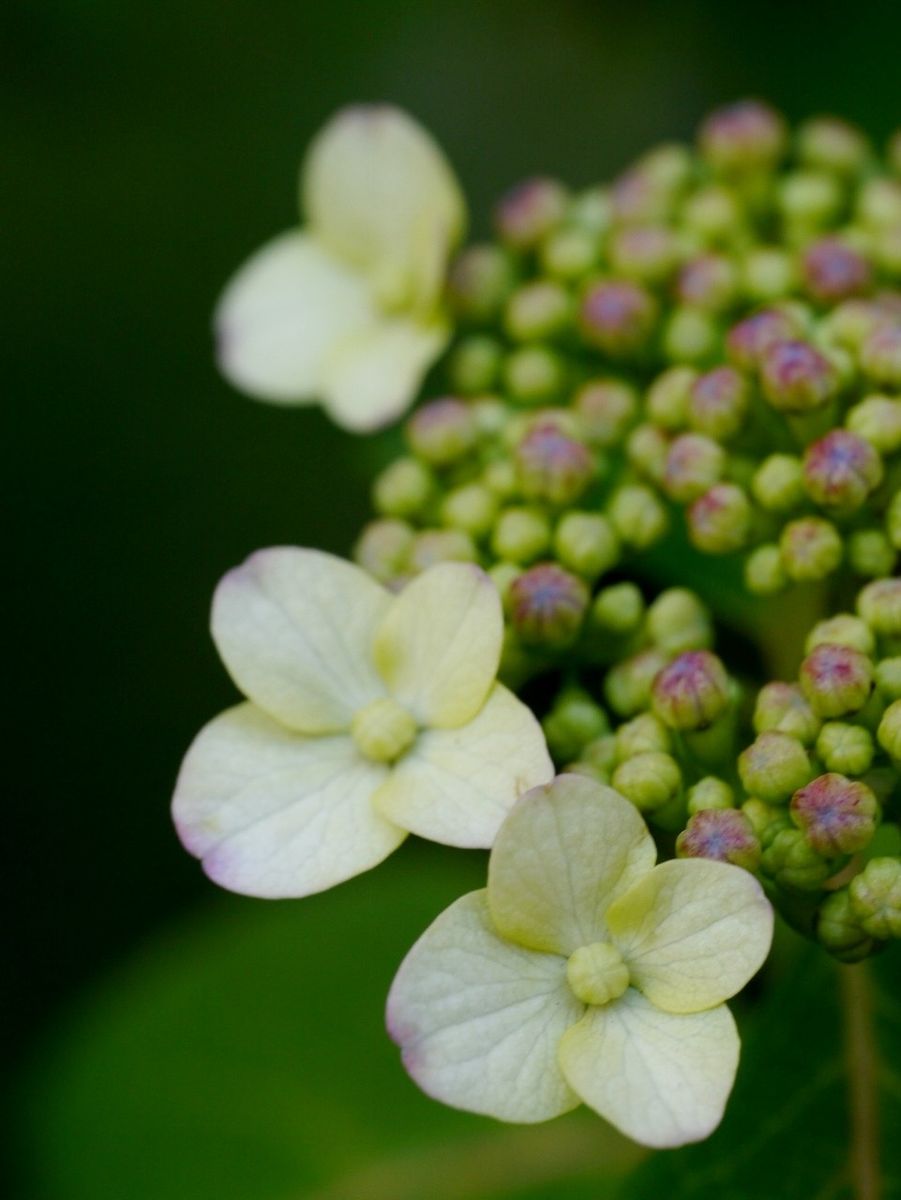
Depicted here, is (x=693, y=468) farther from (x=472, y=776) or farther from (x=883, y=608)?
(x=472, y=776)

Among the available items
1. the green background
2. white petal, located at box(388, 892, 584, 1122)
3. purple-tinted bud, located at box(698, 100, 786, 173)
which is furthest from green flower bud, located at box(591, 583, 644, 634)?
the green background

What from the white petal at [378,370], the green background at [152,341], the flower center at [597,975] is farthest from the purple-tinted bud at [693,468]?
the green background at [152,341]

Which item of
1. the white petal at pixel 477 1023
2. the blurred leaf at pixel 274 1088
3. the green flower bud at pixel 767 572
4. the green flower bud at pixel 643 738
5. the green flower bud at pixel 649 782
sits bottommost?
the blurred leaf at pixel 274 1088

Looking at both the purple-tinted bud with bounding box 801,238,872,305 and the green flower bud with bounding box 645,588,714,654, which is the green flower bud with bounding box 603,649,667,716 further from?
the purple-tinted bud with bounding box 801,238,872,305

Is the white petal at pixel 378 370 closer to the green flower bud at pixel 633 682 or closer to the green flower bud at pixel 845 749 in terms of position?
the green flower bud at pixel 633 682

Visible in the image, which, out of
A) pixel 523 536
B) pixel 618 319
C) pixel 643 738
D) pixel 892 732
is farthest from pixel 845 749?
pixel 618 319

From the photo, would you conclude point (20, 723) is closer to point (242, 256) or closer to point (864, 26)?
point (242, 256)
